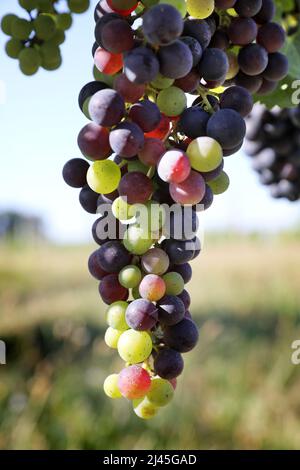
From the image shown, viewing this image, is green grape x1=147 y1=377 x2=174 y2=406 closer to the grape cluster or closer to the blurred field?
the grape cluster

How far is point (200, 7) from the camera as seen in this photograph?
0.56m

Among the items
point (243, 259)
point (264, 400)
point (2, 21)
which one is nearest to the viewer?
point (2, 21)

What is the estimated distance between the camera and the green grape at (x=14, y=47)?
0.78 metres

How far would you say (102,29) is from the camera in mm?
535

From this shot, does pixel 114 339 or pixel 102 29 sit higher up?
pixel 102 29

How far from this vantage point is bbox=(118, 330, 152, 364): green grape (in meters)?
0.57

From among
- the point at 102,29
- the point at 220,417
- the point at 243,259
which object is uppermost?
the point at 102,29

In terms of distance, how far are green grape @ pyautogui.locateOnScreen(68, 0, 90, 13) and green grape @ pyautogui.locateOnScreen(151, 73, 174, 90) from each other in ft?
0.96

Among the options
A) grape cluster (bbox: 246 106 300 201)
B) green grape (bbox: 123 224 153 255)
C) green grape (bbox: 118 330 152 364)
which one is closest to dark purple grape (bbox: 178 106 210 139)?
green grape (bbox: 123 224 153 255)

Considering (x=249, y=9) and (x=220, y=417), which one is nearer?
(x=249, y=9)

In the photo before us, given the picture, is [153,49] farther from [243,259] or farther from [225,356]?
[243,259]

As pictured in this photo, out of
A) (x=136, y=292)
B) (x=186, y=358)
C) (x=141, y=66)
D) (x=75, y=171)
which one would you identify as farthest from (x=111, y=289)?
(x=186, y=358)

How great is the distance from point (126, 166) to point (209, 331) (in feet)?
13.9
